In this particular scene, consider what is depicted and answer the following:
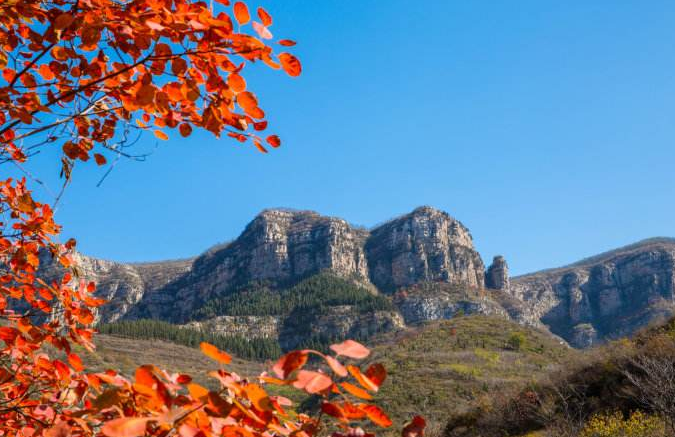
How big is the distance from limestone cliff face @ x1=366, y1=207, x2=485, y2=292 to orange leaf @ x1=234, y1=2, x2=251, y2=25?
379 ft

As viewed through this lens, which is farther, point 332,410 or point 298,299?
point 298,299

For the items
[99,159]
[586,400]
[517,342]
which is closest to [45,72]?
Answer: [99,159]

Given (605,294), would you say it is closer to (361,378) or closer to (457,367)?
(457,367)

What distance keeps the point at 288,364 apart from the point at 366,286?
11613 centimetres

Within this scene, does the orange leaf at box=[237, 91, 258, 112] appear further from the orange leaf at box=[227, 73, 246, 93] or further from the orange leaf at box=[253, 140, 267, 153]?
the orange leaf at box=[253, 140, 267, 153]

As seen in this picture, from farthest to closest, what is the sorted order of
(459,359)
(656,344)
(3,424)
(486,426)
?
(459,359) < (486,426) < (656,344) < (3,424)

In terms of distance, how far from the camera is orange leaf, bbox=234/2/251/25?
3.79 feet

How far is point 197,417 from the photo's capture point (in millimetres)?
923

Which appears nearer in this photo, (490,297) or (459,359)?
(459,359)

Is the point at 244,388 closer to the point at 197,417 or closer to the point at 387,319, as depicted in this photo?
the point at 197,417

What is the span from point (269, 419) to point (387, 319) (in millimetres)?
90210

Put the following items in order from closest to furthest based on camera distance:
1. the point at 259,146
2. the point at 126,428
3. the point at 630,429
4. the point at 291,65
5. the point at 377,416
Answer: the point at 126,428
the point at 377,416
the point at 291,65
the point at 259,146
the point at 630,429

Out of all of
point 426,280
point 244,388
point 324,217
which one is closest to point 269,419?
point 244,388

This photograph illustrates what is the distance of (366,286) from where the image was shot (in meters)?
116
